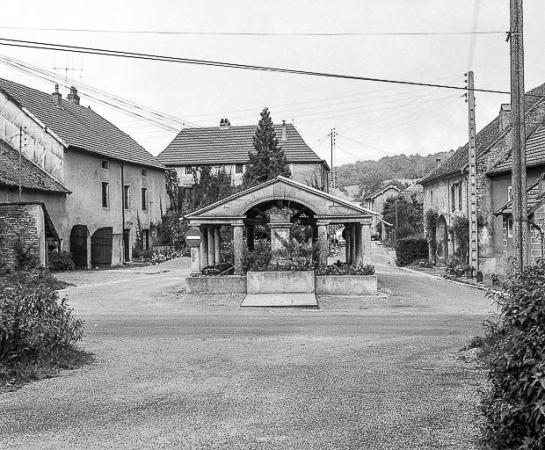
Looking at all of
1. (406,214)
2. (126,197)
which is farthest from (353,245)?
(406,214)

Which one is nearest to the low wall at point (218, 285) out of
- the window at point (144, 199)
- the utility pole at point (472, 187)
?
the utility pole at point (472, 187)

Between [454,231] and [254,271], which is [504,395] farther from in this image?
[454,231]

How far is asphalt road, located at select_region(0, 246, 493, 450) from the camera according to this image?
6.58 meters

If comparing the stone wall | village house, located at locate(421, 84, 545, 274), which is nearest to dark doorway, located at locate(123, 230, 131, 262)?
the stone wall

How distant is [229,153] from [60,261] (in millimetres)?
28674

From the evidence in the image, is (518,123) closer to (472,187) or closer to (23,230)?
(472,187)

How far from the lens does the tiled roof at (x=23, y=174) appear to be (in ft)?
106

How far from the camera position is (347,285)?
2369cm

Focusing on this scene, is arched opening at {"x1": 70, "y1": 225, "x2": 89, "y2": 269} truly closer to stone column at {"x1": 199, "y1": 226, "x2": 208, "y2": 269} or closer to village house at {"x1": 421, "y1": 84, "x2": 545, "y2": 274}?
stone column at {"x1": 199, "y1": 226, "x2": 208, "y2": 269}

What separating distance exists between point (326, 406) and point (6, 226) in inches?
930

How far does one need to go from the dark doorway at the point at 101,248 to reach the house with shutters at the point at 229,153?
57.3ft

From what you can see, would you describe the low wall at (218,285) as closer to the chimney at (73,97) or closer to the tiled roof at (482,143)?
the tiled roof at (482,143)

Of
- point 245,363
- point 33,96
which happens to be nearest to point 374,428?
point 245,363

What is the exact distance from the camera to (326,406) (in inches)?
304
